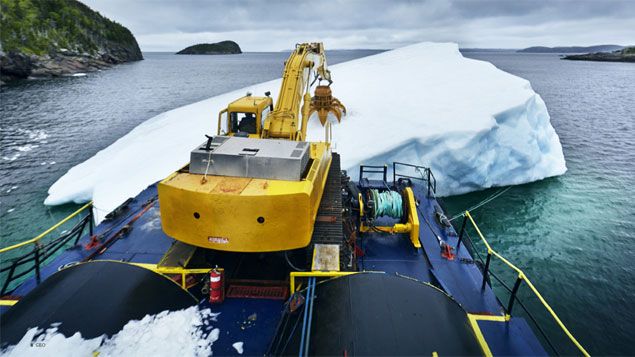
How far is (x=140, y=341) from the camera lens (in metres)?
4.71

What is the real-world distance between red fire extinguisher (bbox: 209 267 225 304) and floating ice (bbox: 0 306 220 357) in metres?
1.08

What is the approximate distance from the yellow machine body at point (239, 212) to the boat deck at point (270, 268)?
5.00 feet

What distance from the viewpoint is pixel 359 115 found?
2059 centimetres

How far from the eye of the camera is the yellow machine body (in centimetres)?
591

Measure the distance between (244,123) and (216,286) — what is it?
4.76 m

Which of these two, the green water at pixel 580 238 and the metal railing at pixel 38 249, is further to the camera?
the green water at pixel 580 238

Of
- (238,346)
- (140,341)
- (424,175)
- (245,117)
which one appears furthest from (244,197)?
(424,175)

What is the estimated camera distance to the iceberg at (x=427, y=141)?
1574 cm

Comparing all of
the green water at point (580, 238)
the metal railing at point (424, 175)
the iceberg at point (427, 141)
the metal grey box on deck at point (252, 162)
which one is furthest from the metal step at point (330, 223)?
the green water at point (580, 238)

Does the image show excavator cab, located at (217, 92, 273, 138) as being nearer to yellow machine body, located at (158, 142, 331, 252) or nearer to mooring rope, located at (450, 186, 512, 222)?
yellow machine body, located at (158, 142, 331, 252)

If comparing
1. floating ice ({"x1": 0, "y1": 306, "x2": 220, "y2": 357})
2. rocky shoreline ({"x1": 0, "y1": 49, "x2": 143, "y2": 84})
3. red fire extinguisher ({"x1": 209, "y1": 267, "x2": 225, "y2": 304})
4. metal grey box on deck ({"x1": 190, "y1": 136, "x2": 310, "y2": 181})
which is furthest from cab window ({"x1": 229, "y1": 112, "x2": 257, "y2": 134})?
rocky shoreline ({"x1": 0, "y1": 49, "x2": 143, "y2": 84})

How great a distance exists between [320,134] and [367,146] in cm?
346

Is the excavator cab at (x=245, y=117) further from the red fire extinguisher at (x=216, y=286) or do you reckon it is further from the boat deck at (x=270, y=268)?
the red fire extinguisher at (x=216, y=286)

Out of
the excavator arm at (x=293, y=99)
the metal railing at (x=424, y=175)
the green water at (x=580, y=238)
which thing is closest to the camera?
the excavator arm at (x=293, y=99)
